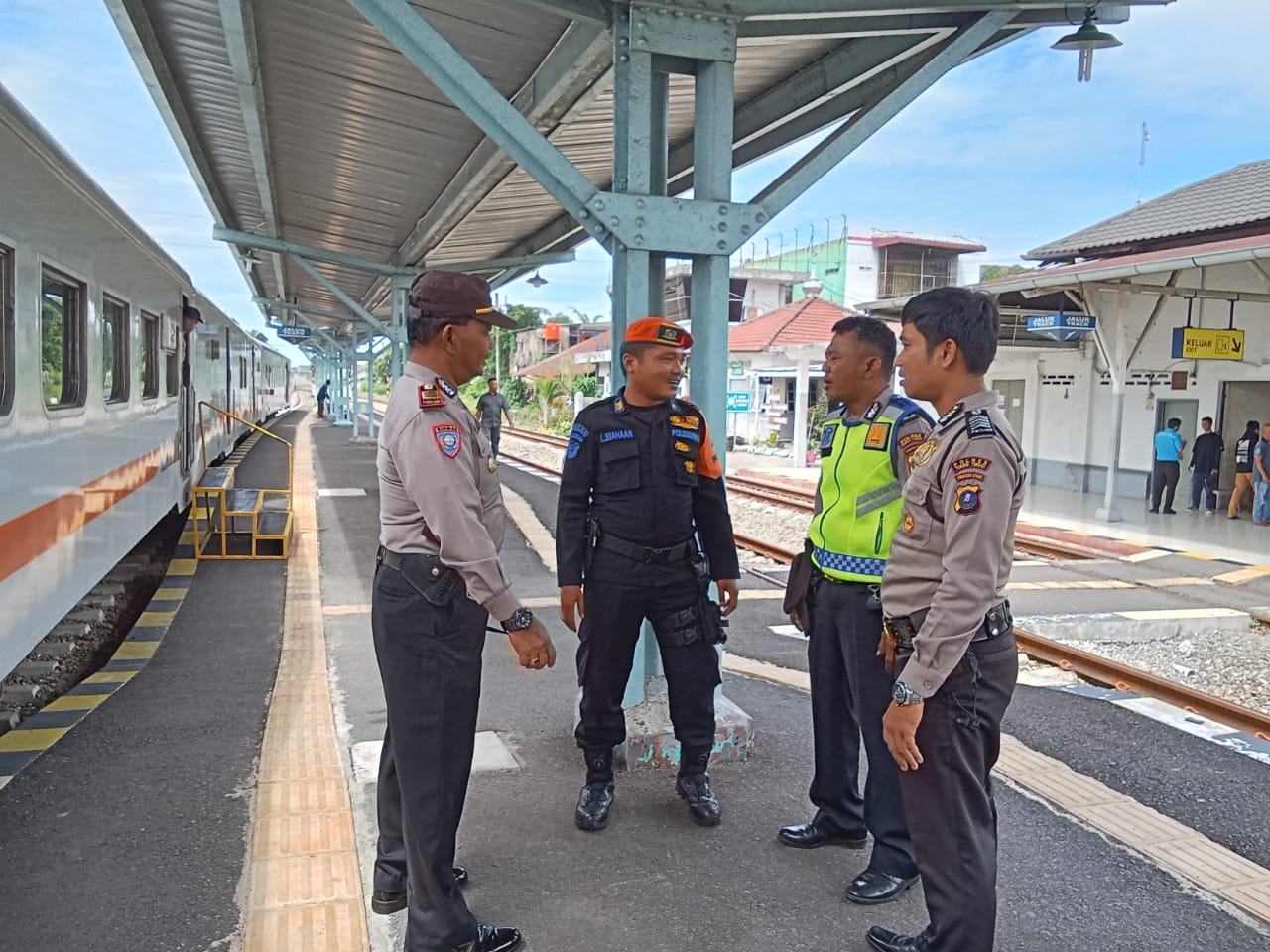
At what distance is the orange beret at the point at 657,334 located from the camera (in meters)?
3.51

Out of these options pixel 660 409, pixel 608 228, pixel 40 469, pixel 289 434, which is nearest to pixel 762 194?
pixel 608 228

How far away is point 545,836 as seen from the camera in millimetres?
3475

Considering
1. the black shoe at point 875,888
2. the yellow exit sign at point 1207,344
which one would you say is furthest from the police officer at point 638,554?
the yellow exit sign at point 1207,344

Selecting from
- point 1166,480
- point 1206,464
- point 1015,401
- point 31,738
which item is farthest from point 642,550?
point 1015,401

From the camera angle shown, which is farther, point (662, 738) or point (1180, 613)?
point (1180, 613)

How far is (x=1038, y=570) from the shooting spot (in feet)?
34.5

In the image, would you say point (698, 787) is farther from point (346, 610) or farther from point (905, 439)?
point (346, 610)

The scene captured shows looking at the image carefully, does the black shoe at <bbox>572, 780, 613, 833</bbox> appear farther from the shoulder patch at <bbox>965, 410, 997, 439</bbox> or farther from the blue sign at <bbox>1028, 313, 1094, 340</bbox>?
the blue sign at <bbox>1028, 313, 1094, 340</bbox>

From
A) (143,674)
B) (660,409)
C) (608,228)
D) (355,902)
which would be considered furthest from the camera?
(143,674)

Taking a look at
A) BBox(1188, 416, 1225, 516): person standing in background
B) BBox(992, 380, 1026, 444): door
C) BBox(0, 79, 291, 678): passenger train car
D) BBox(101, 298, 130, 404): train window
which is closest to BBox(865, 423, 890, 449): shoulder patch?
BBox(0, 79, 291, 678): passenger train car

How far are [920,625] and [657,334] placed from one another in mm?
1472

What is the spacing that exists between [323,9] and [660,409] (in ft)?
12.8

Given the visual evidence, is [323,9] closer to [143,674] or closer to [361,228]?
[143,674]

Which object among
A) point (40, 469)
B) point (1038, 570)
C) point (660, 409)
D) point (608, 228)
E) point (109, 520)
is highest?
point (608, 228)
